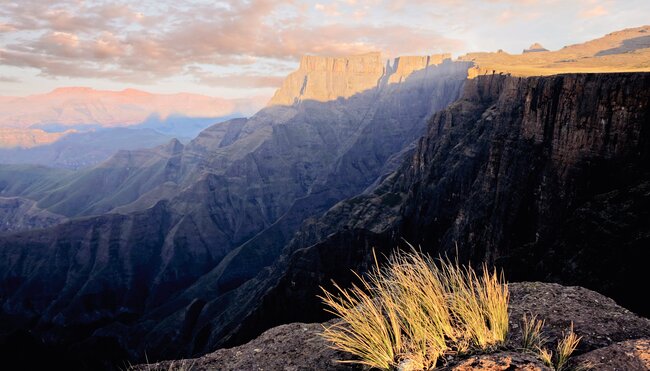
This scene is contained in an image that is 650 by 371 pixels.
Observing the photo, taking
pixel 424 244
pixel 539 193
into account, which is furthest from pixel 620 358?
pixel 424 244

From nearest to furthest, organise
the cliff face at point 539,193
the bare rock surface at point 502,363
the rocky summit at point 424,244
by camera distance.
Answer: the bare rock surface at point 502,363 → the rocky summit at point 424,244 → the cliff face at point 539,193

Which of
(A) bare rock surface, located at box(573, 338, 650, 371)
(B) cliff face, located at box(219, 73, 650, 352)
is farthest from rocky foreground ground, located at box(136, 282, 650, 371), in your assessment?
(B) cliff face, located at box(219, 73, 650, 352)

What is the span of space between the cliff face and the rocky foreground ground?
526 centimetres

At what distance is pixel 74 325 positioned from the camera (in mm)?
109750

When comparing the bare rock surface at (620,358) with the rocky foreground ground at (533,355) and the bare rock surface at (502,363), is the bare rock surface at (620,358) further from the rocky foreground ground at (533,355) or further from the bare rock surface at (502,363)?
the bare rock surface at (502,363)

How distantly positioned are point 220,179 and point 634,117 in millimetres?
192848

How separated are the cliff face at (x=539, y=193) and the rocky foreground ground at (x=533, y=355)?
17.3 feet

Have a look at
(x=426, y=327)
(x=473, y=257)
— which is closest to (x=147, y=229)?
(x=473, y=257)

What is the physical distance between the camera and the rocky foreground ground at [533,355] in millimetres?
3832

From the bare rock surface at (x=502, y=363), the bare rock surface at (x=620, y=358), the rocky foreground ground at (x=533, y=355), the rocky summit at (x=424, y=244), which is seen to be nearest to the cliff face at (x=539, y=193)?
the rocky summit at (x=424, y=244)

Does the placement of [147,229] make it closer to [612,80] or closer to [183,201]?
[183,201]

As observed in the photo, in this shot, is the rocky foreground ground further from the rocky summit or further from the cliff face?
the cliff face

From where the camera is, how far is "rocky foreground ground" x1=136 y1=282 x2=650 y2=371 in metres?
3.83

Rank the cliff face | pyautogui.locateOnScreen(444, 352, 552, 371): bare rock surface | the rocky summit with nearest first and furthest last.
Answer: pyautogui.locateOnScreen(444, 352, 552, 371): bare rock surface
the rocky summit
the cliff face
